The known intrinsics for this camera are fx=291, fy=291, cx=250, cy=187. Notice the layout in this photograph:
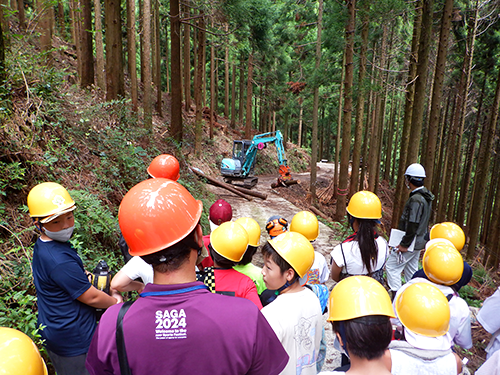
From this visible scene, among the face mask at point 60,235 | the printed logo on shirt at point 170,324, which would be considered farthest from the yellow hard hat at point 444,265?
the face mask at point 60,235

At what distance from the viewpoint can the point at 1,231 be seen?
3.54 m

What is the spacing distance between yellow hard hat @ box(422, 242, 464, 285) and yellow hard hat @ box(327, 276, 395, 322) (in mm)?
1155

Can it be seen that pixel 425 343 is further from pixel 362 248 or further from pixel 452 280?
pixel 362 248

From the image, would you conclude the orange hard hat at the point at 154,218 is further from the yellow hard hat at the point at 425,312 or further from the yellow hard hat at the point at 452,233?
the yellow hard hat at the point at 452,233

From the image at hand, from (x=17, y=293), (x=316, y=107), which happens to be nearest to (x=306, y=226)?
(x=17, y=293)

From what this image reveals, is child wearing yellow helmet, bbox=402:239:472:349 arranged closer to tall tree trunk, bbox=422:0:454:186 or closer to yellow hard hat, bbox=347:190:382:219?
yellow hard hat, bbox=347:190:382:219

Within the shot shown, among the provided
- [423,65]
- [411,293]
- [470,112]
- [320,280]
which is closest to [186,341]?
[411,293]

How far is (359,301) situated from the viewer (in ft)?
5.39

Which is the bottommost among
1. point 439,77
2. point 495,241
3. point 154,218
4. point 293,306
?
point 495,241

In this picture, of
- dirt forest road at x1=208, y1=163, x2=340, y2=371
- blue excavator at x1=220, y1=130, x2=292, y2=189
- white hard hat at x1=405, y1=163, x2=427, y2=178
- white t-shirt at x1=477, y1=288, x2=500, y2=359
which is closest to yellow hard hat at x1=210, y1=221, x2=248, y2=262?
white t-shirt at x1=477, y1=288, x2=500, y2=359

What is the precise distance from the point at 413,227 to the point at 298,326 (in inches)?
139

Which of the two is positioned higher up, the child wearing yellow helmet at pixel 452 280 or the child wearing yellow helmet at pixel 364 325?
the child wearing yellow helmet at pixel 364 325

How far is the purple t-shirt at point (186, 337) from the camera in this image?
3.63ft

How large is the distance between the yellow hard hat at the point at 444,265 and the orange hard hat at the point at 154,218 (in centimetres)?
227
